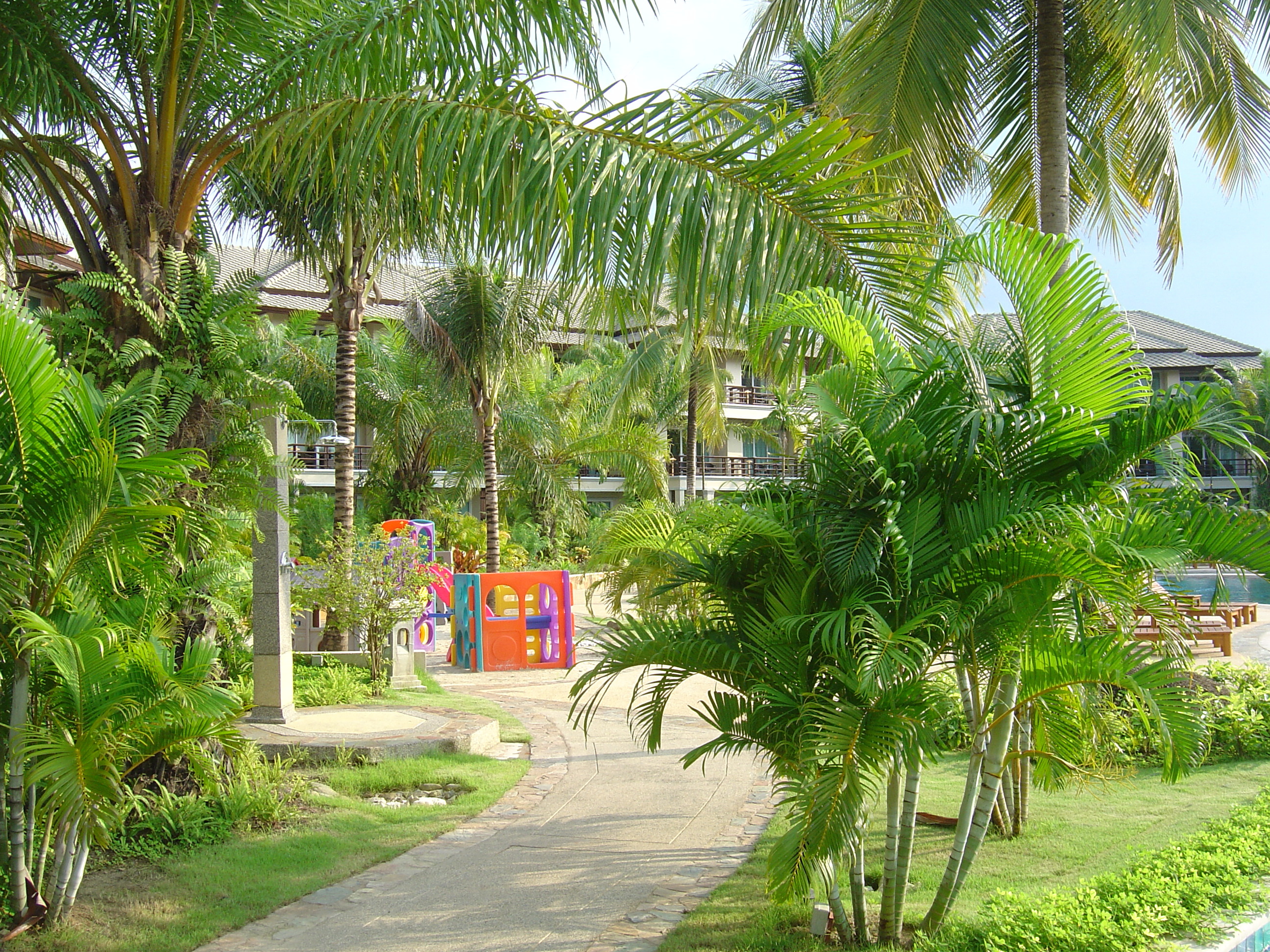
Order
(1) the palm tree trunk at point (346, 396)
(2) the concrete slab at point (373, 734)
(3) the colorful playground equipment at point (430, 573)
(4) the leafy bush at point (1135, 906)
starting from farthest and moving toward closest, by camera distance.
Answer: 1. (3) the colorful playground equipment at point (430, 573)
2. (1) the palm tree trunk at point (346, 396)
3. (2) the concrete slab at point (373, 734)
4. (4) the leafy bush at point (1135, 906)

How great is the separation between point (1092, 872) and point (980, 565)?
2.55 metres

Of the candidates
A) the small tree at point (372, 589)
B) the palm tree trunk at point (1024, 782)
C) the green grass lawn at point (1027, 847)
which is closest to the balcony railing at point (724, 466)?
the small tree at point (372, 589)

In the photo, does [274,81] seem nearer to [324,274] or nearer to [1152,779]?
[324,274]

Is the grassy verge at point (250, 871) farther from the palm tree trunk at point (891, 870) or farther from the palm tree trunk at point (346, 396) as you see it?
the palm tree trunk at point (346, 396)

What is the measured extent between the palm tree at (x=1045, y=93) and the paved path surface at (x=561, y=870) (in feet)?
16.9

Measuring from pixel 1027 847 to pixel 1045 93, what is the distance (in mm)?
5776


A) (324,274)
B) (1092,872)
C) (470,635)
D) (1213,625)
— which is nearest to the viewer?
(1092,872)

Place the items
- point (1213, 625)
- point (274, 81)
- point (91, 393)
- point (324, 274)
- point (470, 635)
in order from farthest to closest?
point (470, 635)
point (1213, 625)
point (324, 274)
point (274, 81)
point (91, 393)

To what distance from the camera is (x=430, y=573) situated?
45.7 ft

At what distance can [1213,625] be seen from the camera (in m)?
15.5

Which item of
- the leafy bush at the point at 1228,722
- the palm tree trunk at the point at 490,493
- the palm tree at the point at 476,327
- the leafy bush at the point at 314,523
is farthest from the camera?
the leafy bush at the point at 314,523

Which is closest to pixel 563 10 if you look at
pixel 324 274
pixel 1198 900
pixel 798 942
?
pixel 798 942

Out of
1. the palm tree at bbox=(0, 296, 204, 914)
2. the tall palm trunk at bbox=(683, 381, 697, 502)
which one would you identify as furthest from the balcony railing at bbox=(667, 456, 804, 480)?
the palm tree at bbox=(0, 296, 204, 914)

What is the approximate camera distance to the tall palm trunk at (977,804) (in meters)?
4.66
